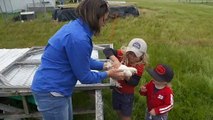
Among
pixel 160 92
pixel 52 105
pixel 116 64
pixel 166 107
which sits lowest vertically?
pixel 166 107

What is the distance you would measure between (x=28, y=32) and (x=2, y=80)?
9.36 meters

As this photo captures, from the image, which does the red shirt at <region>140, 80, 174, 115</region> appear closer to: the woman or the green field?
the woman

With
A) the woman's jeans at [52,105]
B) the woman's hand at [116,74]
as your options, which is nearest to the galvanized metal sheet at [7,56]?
the woman's jeans at [52,105]

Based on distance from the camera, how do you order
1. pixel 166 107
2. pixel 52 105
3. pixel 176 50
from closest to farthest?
pixel 52 105 < pixel 166 107 < pixel 176 50

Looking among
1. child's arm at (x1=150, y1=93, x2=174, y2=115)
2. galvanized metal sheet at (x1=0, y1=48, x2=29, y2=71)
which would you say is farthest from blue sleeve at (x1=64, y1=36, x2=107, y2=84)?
galvanized metal sheet at (x1=0, y1=48, x2=29, y2=71)

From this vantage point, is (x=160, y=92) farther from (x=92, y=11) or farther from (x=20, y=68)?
(x=20, y=68)

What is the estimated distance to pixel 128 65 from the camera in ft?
12.1

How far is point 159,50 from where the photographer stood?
764cm

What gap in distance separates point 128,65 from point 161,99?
513 millimetres

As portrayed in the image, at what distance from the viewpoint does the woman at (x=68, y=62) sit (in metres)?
2.59

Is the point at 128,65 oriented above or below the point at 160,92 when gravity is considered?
above

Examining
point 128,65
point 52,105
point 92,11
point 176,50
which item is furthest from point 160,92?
point 176,50

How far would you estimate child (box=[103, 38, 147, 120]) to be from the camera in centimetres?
362

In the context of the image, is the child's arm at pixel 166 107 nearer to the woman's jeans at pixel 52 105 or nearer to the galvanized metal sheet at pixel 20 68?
the galvanized metal sheet at pixel 20 68
